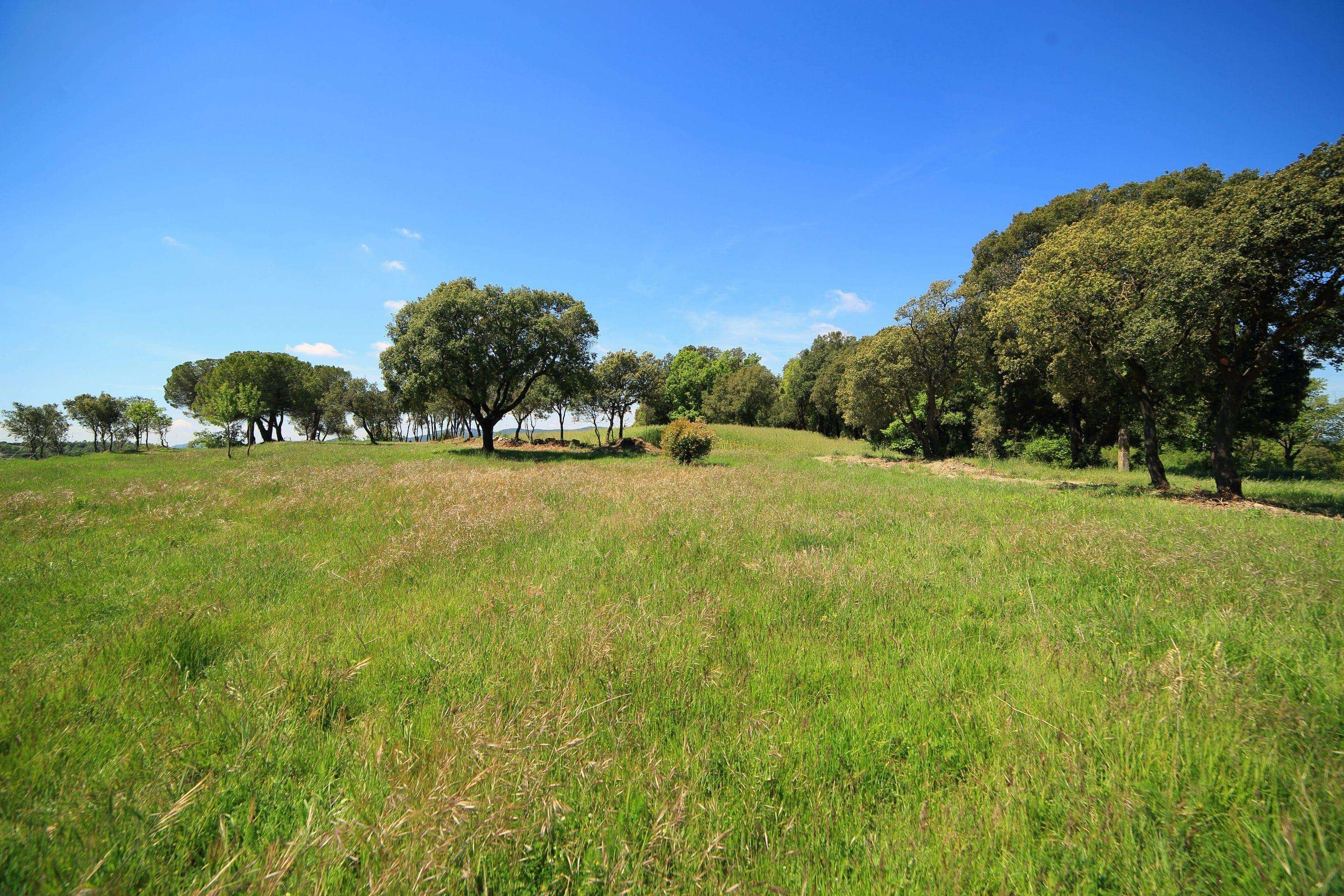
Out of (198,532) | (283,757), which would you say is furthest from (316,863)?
(198,532)

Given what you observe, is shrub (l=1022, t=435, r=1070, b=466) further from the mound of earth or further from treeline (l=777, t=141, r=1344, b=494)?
the mound of earth

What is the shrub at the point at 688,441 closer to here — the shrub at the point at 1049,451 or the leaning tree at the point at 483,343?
the leaning tree at the point at 483,343

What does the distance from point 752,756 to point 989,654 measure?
8.53 ft

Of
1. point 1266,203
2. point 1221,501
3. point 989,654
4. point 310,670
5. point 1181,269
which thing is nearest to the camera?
point 310,670

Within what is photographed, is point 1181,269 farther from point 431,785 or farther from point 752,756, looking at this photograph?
point 431,785

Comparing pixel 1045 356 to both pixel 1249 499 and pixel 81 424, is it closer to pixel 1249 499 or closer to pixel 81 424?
pixel 1249 499

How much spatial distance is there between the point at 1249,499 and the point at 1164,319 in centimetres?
639

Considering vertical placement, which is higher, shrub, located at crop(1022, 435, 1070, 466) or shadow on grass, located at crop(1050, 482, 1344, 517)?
shrub, located at crop(1022, 435, 1070, 466)

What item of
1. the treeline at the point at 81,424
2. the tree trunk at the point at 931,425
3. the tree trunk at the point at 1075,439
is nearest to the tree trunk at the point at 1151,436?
the tree trunk at the point at 1075,439

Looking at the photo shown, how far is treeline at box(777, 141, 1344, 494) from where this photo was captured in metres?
10.9

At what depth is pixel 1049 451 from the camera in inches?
1033

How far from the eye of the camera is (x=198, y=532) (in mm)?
7961

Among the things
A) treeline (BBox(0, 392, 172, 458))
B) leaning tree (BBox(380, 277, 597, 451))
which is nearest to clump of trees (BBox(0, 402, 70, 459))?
treeline (BBox(0, 392, 172, 458))

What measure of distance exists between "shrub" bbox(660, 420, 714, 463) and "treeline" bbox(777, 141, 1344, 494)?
43.9 feet
